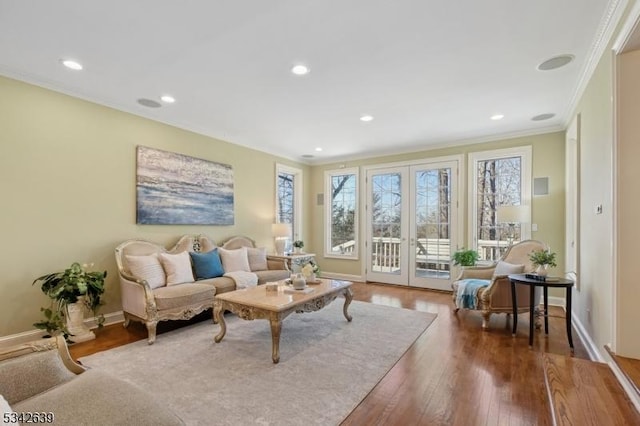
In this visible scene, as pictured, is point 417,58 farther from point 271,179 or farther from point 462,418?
point 271,179

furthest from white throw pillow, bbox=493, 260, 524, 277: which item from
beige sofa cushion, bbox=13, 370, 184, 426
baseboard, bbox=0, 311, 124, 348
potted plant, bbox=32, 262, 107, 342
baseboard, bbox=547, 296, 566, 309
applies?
baseboard, bbox=0, 311, 124, 348

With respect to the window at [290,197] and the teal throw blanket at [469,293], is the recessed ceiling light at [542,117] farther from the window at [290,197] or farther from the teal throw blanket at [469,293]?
the window at [290,197]

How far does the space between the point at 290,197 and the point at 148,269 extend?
3.67m

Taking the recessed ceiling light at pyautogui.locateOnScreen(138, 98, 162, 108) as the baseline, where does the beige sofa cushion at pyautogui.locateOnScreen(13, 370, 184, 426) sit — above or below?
below

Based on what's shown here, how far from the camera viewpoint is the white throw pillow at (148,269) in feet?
11.7

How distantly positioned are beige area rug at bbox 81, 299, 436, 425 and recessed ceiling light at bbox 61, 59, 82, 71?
2.78m

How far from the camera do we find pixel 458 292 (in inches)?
160

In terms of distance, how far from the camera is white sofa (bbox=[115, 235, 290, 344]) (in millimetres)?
3277

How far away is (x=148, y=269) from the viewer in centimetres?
363

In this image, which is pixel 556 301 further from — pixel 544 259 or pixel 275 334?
pixel 275 334

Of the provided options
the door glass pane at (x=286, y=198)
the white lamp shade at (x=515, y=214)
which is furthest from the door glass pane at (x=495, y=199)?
the door glass pane at (x=286, y=198)

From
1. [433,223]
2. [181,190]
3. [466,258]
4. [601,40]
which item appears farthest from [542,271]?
[181,190]

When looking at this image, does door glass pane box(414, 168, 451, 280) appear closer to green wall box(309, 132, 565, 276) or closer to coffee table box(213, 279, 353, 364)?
green wall box(309, 132, 565, 276)

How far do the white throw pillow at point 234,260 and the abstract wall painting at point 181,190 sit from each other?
0.64 metres
